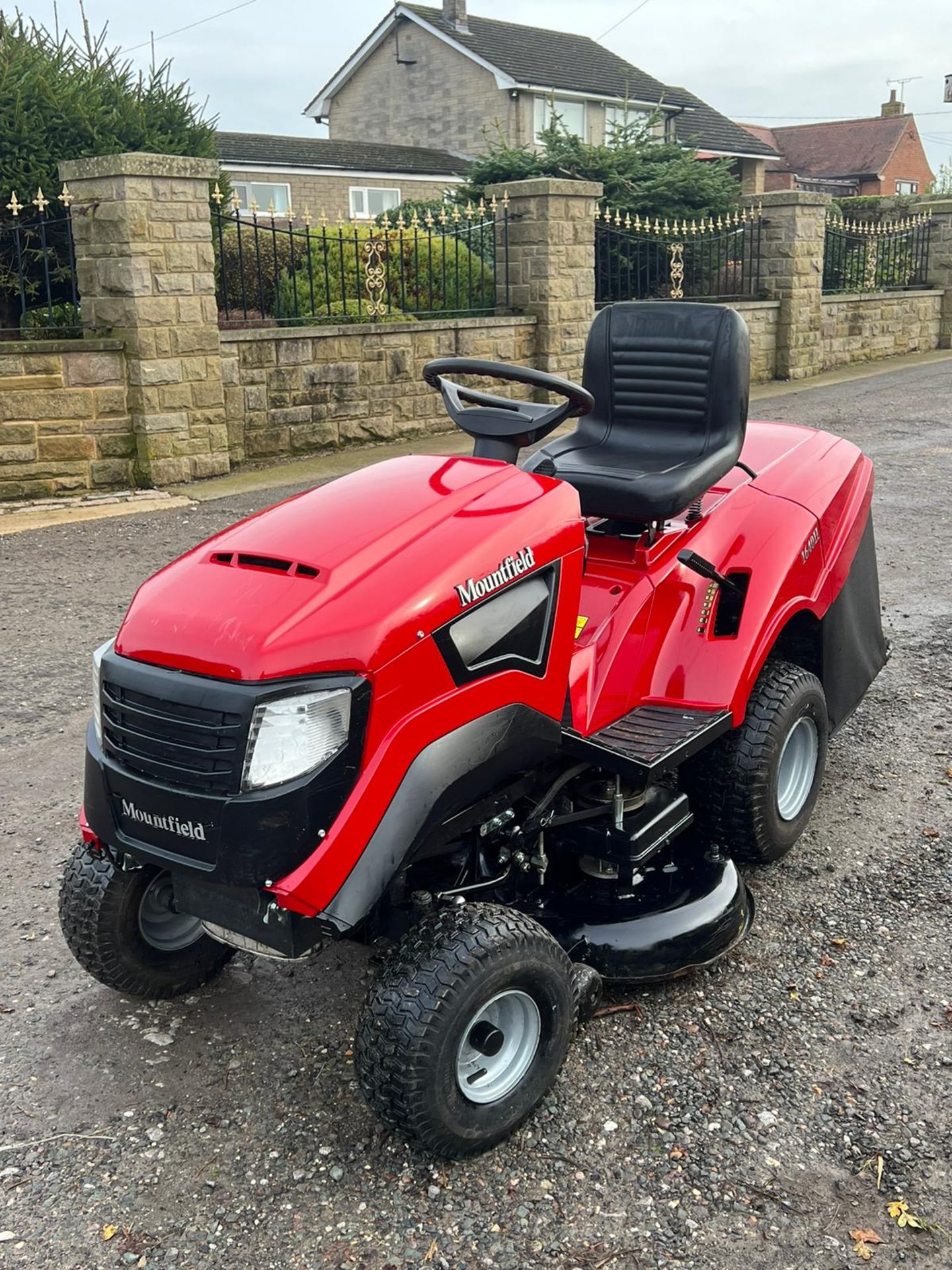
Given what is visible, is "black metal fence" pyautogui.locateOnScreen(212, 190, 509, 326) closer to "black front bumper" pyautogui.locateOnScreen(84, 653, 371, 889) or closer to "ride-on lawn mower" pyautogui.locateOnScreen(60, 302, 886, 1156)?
"ride-on lawn mower" pyautogui.locateOnScreen(60, 302, 886, 1156)

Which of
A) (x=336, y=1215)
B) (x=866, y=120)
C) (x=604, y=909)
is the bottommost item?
(x=336, y=1215)

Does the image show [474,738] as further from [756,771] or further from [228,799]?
[756,771]

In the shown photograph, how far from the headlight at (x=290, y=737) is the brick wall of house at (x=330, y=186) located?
91.8ft

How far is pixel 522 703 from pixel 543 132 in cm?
1455

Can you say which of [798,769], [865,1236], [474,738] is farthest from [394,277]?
[865,1236]

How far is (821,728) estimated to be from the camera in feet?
11.8

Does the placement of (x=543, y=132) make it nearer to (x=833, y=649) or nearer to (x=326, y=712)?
(x=833, y=649)

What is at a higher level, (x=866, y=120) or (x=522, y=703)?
(x=866, y=120)

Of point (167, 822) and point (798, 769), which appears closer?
point (167, 822)

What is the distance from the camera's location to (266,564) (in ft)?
8.04

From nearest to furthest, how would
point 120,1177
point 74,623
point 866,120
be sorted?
point 120,1177 → point 74,623 → point 866,120

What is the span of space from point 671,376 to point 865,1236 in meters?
2.36

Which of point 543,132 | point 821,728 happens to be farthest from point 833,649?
point 543,132

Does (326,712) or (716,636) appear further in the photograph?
(716,636)
